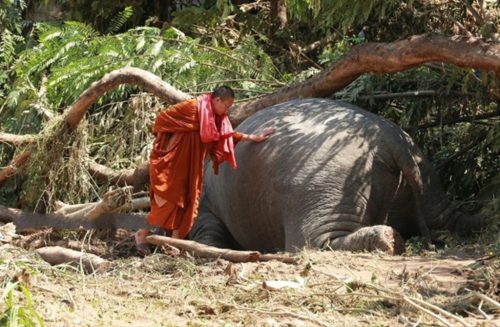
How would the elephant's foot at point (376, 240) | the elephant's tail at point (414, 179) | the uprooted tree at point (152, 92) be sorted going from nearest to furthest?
the elephant's foot at point (376, 240)
the elephant's tail at point (414, 179)
the uprooted tree at point (152, 92)

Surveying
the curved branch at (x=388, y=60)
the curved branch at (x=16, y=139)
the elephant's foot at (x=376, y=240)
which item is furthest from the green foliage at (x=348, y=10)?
the curved branch at (x=16, y=139)

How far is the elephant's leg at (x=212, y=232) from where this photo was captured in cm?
985

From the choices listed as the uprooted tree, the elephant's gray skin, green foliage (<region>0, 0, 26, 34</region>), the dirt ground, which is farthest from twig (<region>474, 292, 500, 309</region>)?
green foliage (<region>0, 0, 26, 34</region>)

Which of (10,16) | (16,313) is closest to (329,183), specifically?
(16,313)

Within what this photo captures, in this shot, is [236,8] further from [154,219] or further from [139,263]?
[139,263]

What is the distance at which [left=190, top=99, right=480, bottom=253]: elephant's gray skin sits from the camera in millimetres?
8602

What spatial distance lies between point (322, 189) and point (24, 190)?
4194 mm

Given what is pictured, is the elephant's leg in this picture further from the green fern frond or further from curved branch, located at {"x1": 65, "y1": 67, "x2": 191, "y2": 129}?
the green fern frond

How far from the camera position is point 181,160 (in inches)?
372

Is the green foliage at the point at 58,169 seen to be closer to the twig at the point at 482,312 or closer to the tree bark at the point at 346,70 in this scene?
the tree bark at the point at 346,70

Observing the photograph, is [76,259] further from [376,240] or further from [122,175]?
[122,175]

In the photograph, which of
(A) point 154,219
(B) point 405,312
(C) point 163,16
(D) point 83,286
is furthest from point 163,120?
(C) point 163,16

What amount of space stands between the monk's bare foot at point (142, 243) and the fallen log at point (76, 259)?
1346 millimetres

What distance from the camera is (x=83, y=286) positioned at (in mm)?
6172
